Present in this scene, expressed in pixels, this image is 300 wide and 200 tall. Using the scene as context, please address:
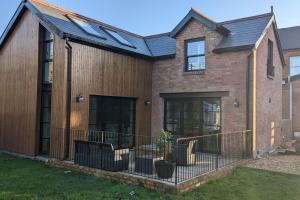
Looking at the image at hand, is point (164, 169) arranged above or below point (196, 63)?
below

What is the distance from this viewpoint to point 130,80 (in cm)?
1298

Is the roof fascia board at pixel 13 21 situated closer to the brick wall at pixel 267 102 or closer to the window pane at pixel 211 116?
the window pane at pixel 211 116

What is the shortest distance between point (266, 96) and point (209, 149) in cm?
359

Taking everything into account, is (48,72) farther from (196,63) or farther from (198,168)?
(198,168)

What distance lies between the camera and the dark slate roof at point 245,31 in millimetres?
11477

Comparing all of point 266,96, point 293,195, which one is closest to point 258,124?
point 266,96

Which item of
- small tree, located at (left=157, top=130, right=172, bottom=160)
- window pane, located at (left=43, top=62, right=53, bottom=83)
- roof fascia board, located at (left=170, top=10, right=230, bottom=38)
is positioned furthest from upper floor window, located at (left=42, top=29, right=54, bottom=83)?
small tree, located at (left=157, top=130, right=172, bottom=160)

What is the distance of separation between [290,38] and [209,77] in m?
20.1

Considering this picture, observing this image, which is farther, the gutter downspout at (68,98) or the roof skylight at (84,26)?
the roof skylight at (84,26)

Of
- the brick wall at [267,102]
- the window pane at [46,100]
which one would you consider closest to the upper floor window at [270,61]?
the brick wall at [267,102]

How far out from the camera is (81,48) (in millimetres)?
10711

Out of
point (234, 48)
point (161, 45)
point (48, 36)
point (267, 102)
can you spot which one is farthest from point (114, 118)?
point (267, 102)

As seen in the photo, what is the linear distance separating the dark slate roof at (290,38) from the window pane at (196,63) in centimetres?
1827

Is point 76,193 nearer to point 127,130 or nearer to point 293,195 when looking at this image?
point 293,195
